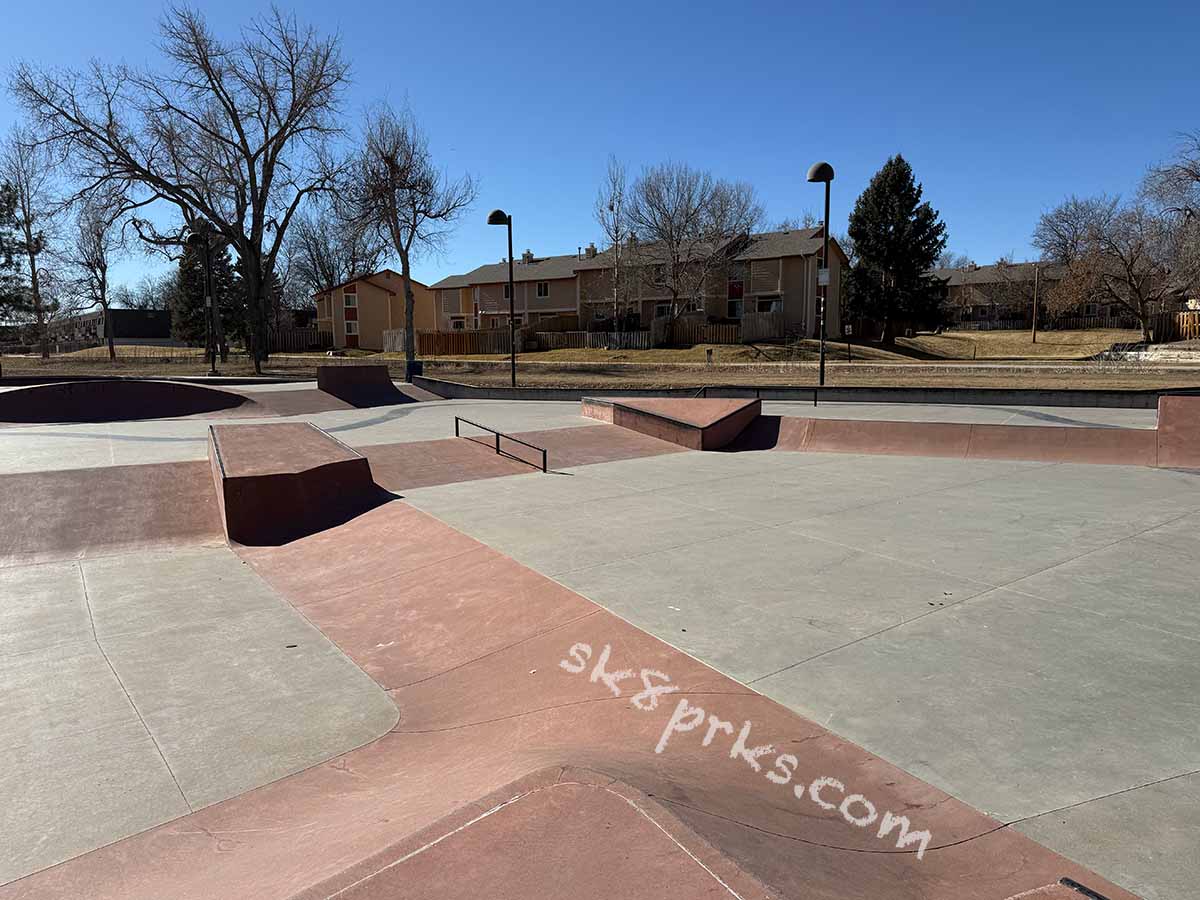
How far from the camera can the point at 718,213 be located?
48.2m

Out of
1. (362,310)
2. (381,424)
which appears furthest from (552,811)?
(362,310)

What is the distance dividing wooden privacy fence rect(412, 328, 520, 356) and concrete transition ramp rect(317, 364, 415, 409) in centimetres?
2595

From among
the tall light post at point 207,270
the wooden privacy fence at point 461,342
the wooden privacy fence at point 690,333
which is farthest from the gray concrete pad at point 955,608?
the wooden privacy fence at point 461,342

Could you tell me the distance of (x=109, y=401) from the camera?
17188 millimetres

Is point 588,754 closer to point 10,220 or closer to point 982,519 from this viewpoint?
point 982,519

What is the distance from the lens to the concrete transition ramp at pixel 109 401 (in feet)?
52.5

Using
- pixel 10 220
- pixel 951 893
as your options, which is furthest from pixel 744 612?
pixel 10 220

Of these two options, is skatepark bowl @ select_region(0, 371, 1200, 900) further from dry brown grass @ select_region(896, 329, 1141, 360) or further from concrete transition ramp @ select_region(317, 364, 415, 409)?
dry brown grass @ select_region(896, 329, 1141, 360)

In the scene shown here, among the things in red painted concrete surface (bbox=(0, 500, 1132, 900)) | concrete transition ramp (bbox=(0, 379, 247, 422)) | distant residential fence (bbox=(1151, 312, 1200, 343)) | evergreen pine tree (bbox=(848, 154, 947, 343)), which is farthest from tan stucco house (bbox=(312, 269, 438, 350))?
red painted concrete surface (bbox=(0, 500, 1132, 900))

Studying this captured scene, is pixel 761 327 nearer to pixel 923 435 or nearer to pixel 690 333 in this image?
pixel 690 333

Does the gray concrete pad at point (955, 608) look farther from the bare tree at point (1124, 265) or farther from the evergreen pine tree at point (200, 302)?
the evergreen pine tree at point (200, 302)

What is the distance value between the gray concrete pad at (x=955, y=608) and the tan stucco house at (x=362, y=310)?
59464 millimetres

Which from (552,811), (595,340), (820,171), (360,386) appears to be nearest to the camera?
(552,811)

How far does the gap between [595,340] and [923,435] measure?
117 feet
